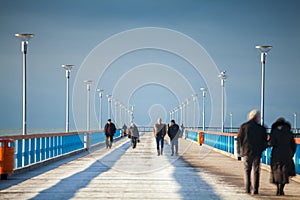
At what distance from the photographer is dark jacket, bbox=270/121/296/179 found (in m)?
13.3

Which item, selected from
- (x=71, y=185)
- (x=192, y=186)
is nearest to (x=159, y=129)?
(x=192, y=186)

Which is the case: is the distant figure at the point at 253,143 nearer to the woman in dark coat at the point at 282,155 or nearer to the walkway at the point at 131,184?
the woman in dark coat at the point at 282,155

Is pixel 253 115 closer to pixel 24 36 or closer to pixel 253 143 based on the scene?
pixel 253 143

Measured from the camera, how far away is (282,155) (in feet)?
43.8

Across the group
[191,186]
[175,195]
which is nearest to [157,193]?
[175,195]

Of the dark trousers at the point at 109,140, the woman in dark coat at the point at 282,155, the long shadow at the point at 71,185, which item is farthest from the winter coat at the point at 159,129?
the woman in dark coat at the point at 282,155

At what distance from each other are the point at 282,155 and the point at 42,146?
12285 mm

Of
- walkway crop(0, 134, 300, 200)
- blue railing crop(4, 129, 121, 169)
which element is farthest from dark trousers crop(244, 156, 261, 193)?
blue railing crop(4, 129, 121, 169)

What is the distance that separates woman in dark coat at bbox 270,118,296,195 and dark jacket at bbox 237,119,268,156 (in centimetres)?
22

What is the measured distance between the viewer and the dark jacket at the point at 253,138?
1345 centimetres

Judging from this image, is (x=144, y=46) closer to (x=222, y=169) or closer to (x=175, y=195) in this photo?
(x=222, y=169)

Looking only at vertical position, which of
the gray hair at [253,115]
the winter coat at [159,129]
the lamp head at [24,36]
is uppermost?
the lamp head at [24,36]

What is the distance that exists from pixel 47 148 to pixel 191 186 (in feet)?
36.0

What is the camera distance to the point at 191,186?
1484 centimetres
